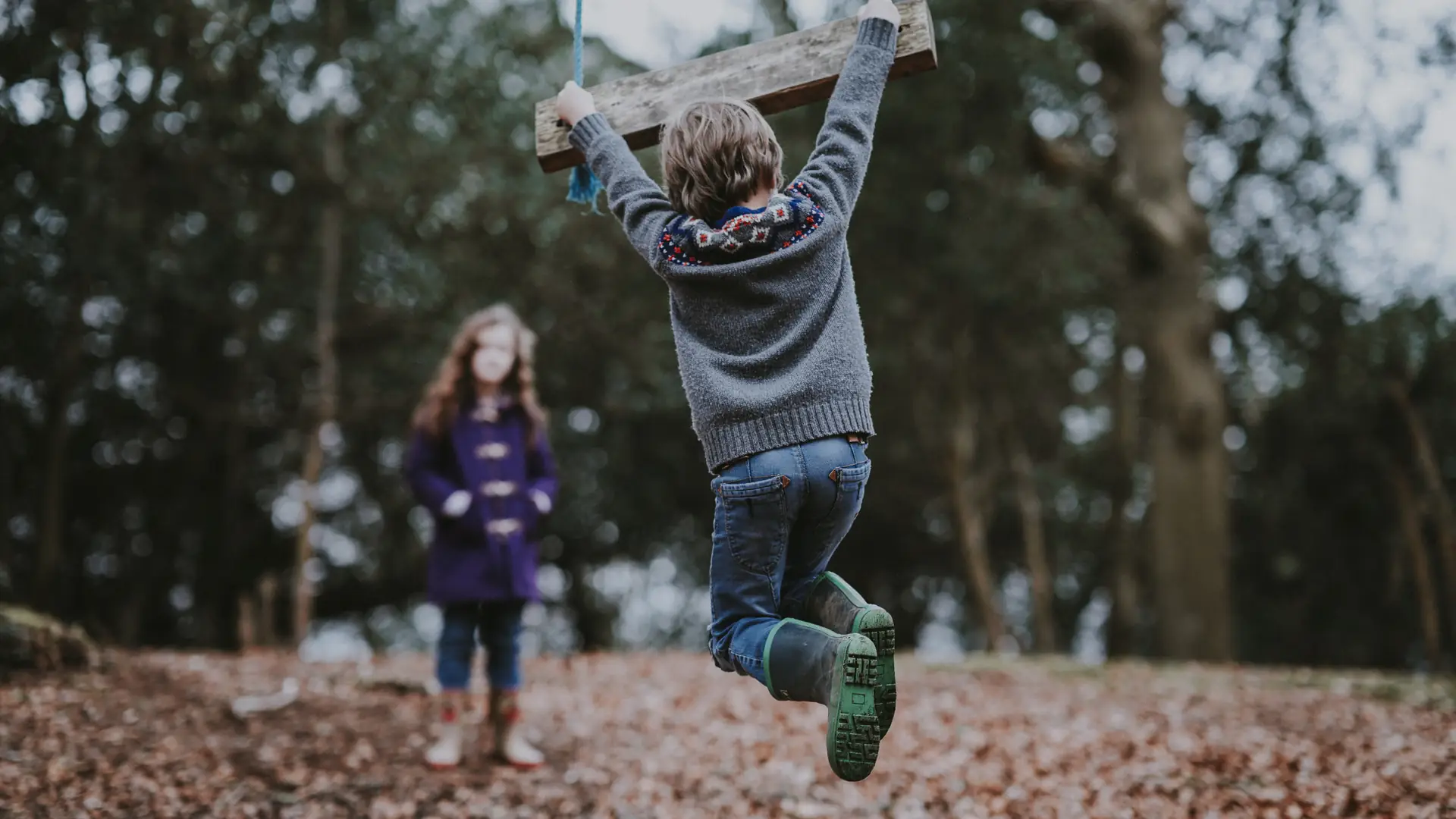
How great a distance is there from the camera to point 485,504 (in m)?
5.13

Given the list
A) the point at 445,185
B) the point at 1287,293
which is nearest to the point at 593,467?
the point at 445,185

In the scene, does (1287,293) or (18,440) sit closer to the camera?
(18,440)

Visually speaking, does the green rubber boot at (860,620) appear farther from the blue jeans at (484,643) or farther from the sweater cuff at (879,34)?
the blue jeans at (484,643)

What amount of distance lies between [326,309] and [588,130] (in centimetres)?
914

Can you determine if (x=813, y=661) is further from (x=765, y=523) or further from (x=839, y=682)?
(x=765, y=523)

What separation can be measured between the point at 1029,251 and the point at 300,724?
9.64 metres

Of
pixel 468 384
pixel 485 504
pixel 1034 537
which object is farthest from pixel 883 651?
pixel 1034 537

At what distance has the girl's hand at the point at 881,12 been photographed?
10.6ft

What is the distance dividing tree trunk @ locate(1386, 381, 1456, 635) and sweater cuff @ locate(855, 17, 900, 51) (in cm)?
1076

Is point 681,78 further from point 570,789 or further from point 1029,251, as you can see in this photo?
point 1029,251

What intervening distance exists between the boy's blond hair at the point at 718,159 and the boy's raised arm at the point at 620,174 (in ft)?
0.26

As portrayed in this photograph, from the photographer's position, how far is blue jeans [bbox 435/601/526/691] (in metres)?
5.07

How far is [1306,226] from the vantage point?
11711 mm

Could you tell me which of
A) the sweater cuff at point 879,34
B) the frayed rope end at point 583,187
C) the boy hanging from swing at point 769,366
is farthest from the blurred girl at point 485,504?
the sweater cuff at point 879,34
